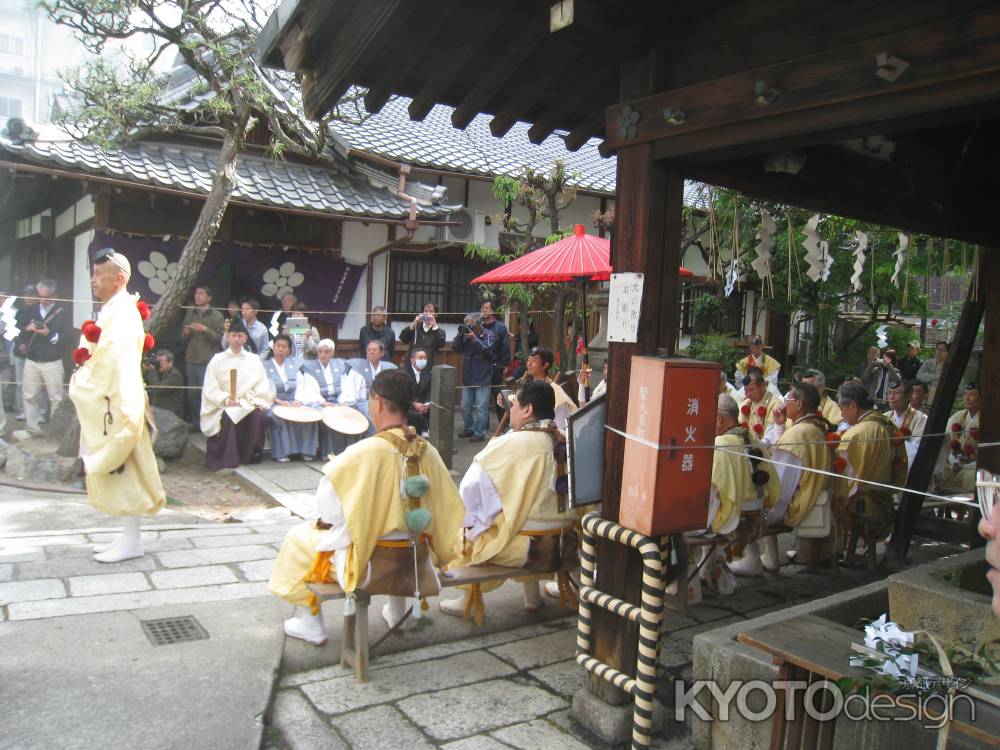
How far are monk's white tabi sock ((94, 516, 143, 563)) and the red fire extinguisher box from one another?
3.66 m

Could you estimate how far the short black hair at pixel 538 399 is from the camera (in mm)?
4672

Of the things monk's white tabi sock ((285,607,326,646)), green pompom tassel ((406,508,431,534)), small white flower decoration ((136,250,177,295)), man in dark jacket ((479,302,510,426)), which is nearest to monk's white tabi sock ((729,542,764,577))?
green pompom tassel ((406,508,431,534))

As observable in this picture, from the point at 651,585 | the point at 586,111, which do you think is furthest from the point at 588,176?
the point at 651,585

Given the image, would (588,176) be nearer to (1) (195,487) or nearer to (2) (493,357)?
(2) (493,357)

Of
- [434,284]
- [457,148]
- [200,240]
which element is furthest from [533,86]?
[457,148]

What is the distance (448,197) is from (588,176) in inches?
152

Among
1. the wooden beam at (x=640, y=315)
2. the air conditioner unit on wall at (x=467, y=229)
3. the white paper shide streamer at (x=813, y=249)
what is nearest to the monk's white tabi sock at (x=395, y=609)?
the wooden beam at (x=640, y=315)

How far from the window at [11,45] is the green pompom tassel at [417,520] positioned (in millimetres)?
62204

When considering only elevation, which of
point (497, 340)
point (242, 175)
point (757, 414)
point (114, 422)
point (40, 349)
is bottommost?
point (757, 414)

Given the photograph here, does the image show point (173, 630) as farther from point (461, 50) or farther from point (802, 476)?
point (802, 476)

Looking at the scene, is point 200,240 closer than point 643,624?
No

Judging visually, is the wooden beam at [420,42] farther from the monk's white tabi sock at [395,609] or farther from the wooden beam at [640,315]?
the monk's white tabi sock at [395,609]

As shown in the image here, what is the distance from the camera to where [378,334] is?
11445 mm

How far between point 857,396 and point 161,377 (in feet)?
26.8
